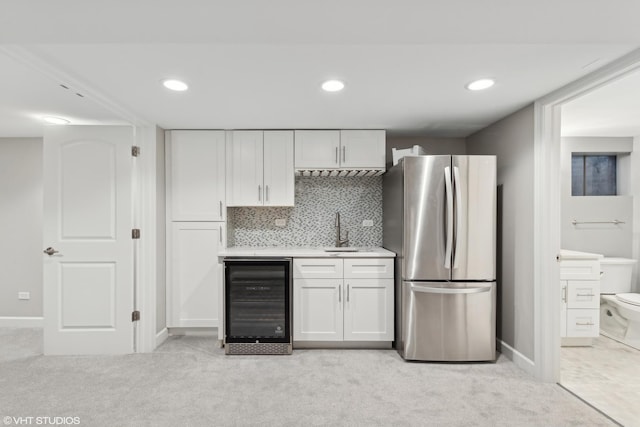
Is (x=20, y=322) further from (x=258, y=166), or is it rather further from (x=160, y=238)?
(x=258, y=166)

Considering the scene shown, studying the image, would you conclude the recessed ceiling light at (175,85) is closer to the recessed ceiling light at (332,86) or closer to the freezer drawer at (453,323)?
the recessed ceiling light at (332,86)

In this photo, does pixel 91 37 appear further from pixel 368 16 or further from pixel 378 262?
pixel 378 262

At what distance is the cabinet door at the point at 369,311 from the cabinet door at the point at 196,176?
5.18 feet

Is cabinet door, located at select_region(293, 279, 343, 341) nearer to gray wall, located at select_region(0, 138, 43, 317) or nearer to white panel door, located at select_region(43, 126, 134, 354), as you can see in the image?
white panel door, located at select_region(43, 126, 134, 354)

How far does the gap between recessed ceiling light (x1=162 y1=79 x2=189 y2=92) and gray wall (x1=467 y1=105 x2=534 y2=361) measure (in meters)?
2.68

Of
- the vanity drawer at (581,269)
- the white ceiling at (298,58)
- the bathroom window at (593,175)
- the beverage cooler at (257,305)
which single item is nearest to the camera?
the white ceiling at (298,58)

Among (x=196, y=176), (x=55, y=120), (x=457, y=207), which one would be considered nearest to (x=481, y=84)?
(x=457, y=207)

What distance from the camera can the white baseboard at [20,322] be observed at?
396cm

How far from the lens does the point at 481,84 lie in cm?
234

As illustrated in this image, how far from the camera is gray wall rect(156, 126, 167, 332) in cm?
333

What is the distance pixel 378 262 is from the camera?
10.5ft

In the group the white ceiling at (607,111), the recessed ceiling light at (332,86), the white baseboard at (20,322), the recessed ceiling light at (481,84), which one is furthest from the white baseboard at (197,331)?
the white ceiling at (607,111)

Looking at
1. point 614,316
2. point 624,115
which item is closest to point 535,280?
point 614,316

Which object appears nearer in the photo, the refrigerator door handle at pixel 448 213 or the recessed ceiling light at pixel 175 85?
the recessed ceiling light at pixel 175 85
